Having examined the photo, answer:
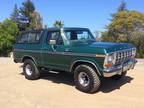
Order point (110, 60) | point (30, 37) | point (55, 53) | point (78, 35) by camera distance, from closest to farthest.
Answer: point (110, 60) → point (55, 53) → point (78, 35) → point (30, 37)

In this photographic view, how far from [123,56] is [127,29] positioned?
1988 centimetres

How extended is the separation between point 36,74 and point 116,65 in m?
3.60

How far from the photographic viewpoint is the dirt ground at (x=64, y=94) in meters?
8.03

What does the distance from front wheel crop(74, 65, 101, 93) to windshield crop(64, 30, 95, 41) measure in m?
1.36

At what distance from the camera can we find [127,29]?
94.2ft

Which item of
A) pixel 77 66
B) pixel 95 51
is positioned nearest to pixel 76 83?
pixel 77 66

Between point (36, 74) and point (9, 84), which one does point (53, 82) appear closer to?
point (36, 74)

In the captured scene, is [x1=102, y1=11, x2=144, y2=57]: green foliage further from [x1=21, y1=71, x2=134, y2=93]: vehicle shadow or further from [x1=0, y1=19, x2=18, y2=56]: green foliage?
[x1=21, y1=71, x2=134, y2=93]: vehicle shadow

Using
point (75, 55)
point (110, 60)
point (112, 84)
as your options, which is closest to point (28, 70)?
point (75, 55)

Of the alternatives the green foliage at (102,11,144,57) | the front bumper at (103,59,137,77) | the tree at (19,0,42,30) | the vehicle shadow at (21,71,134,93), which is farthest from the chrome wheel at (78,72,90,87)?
the tree at (19,0,42,30)

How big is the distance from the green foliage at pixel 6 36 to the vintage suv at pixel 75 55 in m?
23.7

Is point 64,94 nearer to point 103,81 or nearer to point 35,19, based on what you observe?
point 103,81

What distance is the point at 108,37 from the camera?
29656 millimetres

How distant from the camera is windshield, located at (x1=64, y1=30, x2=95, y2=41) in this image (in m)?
10.2
